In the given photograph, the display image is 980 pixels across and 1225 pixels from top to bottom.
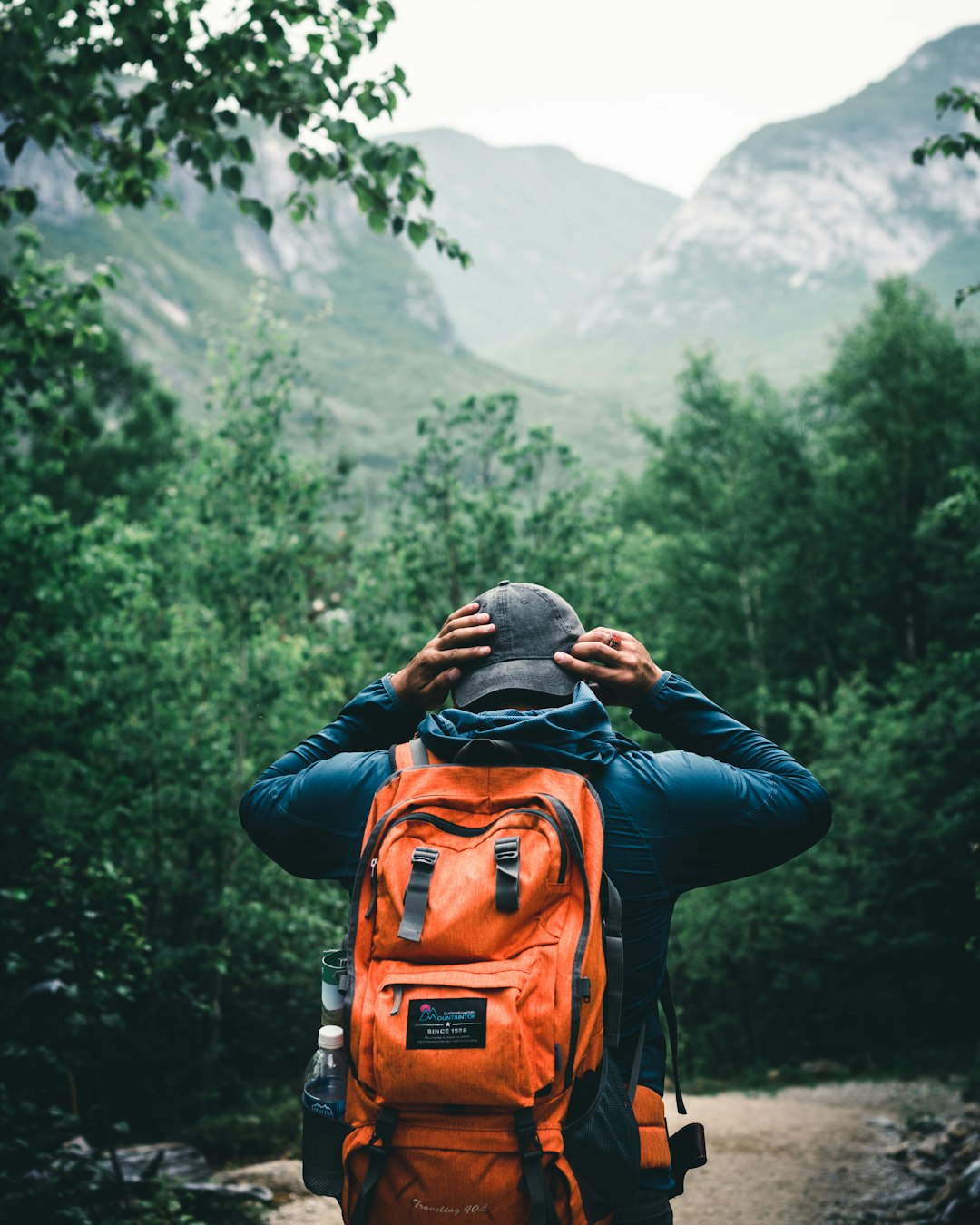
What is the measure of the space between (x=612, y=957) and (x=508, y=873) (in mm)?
276

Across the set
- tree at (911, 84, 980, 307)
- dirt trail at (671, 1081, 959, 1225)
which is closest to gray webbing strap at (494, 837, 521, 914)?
tree at (911, 84, 980, 307)

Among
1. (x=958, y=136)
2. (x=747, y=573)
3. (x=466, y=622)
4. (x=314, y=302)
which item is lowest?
(x=466, y=622)

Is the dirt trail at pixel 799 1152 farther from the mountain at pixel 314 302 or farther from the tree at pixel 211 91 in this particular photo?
the mountain at pixel 314 302

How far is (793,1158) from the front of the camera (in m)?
9.56

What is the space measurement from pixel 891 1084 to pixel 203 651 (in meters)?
11.2

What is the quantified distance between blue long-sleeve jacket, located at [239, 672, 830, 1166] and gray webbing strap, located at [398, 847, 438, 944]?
0.24m

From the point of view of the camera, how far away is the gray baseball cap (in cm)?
217

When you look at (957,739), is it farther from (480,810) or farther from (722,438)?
(480,810)

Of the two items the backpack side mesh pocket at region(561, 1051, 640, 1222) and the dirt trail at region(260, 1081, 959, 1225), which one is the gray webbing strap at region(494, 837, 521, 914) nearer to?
the backpack side mesh pocket at region(561, 1051, 640, 1222)

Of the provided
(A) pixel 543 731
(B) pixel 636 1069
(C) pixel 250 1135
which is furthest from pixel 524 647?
(C) pixel 250 1135

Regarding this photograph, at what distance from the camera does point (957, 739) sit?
1791 cm

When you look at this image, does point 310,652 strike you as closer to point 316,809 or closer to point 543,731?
point 316,809

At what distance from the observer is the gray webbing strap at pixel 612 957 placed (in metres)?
1.95

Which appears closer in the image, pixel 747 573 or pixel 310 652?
pixel 310 652
